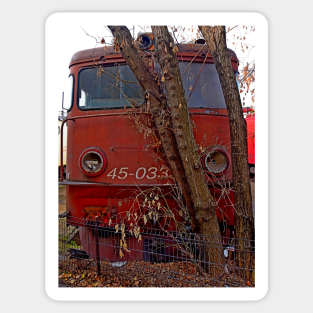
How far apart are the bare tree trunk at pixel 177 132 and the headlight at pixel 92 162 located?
0.66 m

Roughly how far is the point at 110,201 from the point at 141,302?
3.01 ft

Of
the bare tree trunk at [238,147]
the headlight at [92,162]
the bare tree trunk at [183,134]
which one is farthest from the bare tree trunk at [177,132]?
the headlight at [92,162]

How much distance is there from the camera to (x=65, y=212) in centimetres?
270

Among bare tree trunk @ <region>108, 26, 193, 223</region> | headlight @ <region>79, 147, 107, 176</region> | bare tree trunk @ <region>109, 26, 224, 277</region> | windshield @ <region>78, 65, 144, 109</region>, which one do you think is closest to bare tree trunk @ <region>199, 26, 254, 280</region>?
bare tree trunk @ <region>109, 26, 224, 277</region>

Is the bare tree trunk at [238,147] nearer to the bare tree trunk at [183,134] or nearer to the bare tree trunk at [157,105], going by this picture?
the bare tree trunk at [183,134]

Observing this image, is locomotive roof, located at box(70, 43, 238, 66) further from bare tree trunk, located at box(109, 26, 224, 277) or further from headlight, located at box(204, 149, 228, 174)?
headlight, located at box(204, 149, 228, 174)

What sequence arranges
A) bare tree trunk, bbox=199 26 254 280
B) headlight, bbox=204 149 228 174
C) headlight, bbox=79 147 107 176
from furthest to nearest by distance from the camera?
headlight, bbox=79 147 107 176 < headlight, bbox=204 149 228 174 < bare tree trunk, bbox=199 26 254 280

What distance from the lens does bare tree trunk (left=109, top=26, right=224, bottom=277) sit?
2.18 m

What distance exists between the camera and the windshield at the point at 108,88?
2.69 metres

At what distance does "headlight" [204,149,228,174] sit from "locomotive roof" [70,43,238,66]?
3.21 feet

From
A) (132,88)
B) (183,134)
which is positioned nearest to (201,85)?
(132,88)

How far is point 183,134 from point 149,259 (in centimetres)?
113
